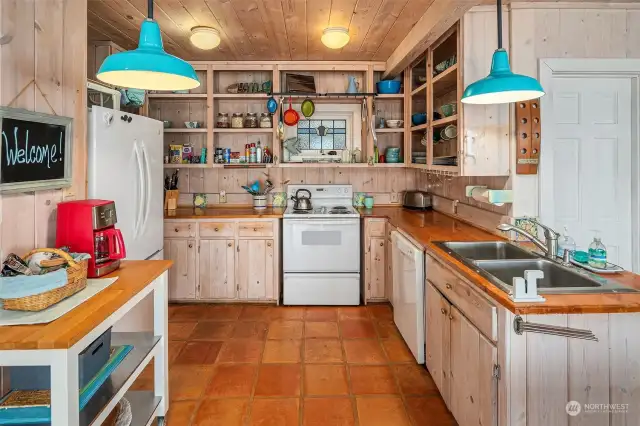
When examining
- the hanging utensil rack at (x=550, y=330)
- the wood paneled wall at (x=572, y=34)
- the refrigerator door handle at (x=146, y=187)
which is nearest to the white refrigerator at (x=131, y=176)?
the refrigerator door handle at (x=146, y=187)

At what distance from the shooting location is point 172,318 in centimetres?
376

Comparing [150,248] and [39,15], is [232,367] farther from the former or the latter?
[39,15]

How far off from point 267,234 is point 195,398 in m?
1.81

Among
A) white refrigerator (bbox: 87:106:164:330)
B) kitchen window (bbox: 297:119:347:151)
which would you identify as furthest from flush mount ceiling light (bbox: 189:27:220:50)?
kitchen window (bbox: 297:119:347:151)

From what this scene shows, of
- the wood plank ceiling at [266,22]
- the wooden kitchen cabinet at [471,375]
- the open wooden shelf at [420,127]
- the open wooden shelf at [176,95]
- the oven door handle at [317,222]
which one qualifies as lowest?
the wooden kitchen cabinet at [471,375]

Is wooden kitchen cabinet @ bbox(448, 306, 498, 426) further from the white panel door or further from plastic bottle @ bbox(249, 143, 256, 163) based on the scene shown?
plastic bottle @ bbox(249, 143, 256, 163)

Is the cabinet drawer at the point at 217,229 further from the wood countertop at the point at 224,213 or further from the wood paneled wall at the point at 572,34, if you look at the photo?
the wood paneled wall at the point at 572,34

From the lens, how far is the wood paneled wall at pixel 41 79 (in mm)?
1680

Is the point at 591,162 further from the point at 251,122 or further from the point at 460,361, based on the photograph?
the point at 251,122

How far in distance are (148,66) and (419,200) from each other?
323 cm

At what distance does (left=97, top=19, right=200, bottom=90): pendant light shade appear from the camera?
5.06 feet

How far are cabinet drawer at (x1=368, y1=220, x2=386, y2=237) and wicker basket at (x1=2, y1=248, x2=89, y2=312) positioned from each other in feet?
9.03

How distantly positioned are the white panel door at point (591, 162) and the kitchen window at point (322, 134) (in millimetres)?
2321

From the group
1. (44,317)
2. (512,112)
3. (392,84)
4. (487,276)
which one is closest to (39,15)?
(44,317)
